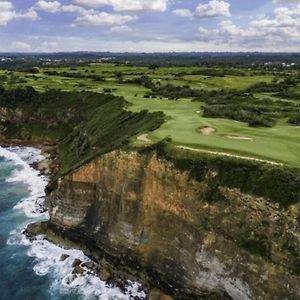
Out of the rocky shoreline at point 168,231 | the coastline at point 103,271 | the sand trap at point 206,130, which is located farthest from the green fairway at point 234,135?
the coastline at point 103,271

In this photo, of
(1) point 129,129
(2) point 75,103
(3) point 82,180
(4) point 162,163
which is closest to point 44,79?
(2) point 75,103

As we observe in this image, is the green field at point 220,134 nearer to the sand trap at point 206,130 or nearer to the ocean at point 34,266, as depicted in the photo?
the sand trap at point 206,130

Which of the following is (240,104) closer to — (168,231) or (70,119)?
(168,231)

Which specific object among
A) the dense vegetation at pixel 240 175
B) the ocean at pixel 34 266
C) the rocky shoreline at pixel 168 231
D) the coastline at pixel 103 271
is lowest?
the ocean at pixel 34 266

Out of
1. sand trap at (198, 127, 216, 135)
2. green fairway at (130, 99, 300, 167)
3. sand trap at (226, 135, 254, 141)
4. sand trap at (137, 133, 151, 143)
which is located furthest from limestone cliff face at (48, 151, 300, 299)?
sand trap at (226, 135, 254, 141)

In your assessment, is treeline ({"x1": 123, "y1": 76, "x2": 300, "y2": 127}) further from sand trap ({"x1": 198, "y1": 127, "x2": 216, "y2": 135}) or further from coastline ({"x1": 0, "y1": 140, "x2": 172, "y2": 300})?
coastline ({"x1": 0, "y1": 140, "x2": 172, "y2": 300})

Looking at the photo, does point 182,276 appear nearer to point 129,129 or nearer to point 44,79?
point 129,129
